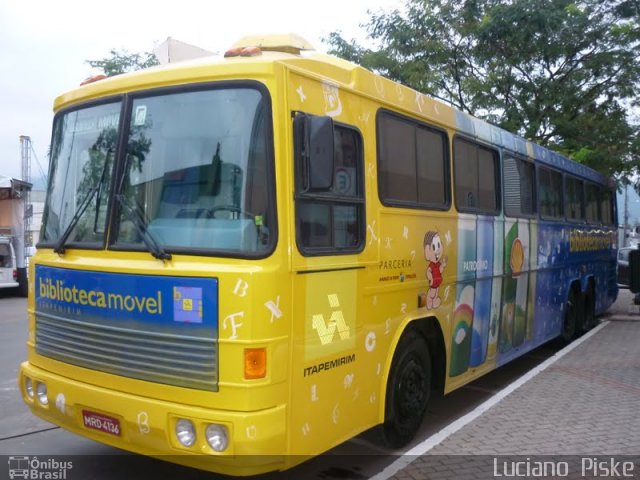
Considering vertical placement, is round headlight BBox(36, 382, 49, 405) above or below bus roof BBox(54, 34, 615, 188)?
below

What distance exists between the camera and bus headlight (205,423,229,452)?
3500 millimetres

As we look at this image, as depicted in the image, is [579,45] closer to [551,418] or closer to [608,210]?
[608,210]

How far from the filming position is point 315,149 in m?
3.79

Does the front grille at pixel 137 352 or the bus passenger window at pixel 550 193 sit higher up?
the bus passenger window at pixel 550 193

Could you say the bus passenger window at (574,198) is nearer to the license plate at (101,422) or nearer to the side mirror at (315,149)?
the side mirror at (315,149)

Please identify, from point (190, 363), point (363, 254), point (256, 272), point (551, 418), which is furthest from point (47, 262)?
point (551, 418)

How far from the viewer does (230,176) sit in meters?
3.73

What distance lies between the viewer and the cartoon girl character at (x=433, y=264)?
211 inches

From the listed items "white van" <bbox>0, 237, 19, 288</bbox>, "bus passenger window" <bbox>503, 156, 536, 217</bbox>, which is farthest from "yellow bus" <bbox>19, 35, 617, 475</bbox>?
"white van" <bbox>0, 237, 19, 288</bbox>

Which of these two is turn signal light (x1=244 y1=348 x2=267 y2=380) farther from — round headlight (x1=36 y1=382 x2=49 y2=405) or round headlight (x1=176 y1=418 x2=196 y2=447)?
round headlight (x1=36 y1=382 x2=49 y2=405)

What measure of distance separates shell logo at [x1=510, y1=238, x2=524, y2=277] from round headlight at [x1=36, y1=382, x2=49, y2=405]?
508 centimetres

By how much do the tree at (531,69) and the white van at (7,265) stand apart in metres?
11.7

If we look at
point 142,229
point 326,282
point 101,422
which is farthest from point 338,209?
point 101,422

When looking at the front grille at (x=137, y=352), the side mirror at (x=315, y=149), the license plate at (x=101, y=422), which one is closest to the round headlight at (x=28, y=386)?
the front grille at (x=137, y=352)
